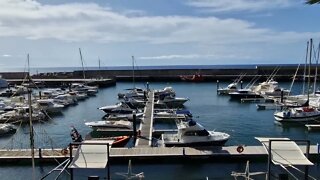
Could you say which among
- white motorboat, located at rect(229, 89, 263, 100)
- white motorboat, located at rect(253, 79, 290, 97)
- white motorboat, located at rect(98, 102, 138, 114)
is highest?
white motorboat, located at rect(253, 79, 290, 97)

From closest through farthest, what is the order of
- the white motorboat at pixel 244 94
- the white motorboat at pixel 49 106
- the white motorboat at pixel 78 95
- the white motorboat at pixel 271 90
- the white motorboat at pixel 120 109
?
the white motorboat at pixel 120 109 → the white motorboat at pixel 49 106 → the white motorboat at pixel 244 94 → the white motorboat at pixel 271 90 → the white motorboat at pixel 78 95

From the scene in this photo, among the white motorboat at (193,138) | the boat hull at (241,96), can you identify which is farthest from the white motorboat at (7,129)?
the boat hull at (241,96)

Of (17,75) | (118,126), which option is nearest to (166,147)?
(118,126)

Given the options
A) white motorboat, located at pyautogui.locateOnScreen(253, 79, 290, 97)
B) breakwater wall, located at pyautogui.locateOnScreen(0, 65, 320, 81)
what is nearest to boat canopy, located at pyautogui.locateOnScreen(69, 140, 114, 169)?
white motorboat, located at pyautogui.locateOnScreen(253, 79, 290, 97)

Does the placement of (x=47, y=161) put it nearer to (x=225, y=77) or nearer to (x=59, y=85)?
(x=59, y=85)

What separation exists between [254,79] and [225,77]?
7.79m

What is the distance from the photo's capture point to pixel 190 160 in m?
27.7

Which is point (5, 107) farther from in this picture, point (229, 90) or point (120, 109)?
point (229, 90)

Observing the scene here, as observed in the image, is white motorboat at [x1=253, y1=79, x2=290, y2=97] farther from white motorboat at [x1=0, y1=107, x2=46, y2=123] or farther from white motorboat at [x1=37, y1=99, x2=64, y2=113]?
white motorboat at [x1=0, y1=107, x2=46, y2=123]

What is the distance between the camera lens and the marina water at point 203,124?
26.6 meters

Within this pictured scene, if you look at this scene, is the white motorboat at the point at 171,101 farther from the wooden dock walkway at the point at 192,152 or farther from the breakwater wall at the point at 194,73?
the breakwater wall at the point at 194,73

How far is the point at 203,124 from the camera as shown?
46.1m

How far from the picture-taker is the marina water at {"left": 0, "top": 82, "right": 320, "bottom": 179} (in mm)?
26578

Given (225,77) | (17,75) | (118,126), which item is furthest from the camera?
(17,75)
